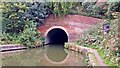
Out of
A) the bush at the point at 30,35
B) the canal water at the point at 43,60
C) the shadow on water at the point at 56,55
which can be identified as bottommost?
the shadow on water at the point at 56,55

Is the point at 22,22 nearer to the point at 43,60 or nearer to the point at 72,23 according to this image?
the point at 72,23

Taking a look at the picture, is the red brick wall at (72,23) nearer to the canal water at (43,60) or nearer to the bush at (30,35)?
the bush at (30,35)

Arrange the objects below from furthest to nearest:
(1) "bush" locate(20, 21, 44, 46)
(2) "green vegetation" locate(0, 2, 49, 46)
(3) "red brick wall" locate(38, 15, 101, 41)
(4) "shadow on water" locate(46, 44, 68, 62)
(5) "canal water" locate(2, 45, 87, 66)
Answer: (3) "red brick wall" locate(38, 15, 101, 41), (2) "green vegetation" locate(0, 2, 49, 46), (1) "bush" locate(20, 21, 44, 46), (4) "shadow on water" locate(46, 44, 68, 62), (5) "canal water" locate(2, 45, 87, 66)

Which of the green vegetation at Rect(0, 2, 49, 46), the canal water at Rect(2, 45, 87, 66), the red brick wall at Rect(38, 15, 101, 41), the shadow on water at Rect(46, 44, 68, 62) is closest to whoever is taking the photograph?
the canal water at Rect(2, 45, 87, 66)

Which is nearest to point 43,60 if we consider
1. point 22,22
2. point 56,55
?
point 56,55

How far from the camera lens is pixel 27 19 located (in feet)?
54.0

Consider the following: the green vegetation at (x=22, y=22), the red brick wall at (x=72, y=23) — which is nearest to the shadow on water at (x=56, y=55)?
the green vegetation at (x=22, y=22)

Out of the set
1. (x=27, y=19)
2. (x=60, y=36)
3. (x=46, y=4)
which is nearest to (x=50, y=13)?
(x=46, y=4)

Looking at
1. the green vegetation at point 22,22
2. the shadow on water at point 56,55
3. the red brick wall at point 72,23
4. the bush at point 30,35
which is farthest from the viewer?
the red brick wall at point 72,23

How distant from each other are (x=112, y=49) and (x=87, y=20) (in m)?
8.55

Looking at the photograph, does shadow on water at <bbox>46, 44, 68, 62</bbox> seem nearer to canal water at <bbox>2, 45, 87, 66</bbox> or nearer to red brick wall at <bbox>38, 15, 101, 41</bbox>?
canal water at <bbox>2, 45, 87, 66</bbox>

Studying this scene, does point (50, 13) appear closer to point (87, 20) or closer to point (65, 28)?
point (65, 28)

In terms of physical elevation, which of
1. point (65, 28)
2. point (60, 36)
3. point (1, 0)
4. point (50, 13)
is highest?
point (1, 0)

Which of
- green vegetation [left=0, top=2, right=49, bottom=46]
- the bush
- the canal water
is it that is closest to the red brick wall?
green vegetation [left=0, top=2, right=49, bottom=46]
